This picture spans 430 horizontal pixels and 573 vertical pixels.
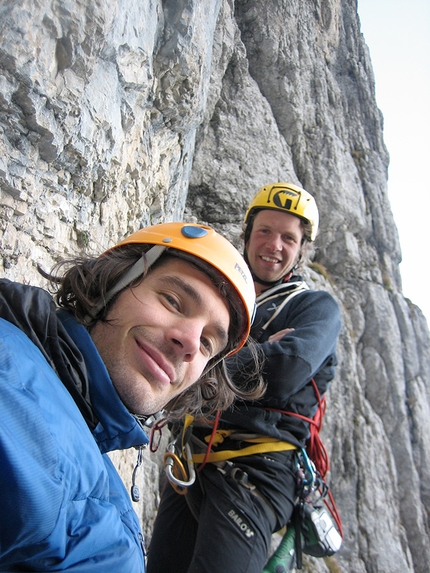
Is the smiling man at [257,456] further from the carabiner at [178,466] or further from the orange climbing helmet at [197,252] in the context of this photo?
the orange climbing helmet at [197,252]

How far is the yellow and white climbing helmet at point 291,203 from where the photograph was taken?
4258 mm

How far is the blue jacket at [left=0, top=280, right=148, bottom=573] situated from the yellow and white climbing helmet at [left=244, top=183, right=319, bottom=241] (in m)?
3.28

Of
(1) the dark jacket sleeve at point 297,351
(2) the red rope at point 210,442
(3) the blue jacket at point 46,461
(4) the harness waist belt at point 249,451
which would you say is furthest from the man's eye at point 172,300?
(4) the harness waist belt at point 249,451

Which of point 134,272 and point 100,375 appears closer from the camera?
point 100,375

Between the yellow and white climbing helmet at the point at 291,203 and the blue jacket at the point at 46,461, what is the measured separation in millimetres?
3282

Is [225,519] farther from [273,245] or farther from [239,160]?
[239,160]

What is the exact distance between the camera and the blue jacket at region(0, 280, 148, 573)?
0.92m

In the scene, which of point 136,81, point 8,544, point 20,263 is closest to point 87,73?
point 136,81

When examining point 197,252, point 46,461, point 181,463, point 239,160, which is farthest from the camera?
point 239,160

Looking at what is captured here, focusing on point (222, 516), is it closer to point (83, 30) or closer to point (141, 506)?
point (141, 506)

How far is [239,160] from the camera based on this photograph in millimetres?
9359

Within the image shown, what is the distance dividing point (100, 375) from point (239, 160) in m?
8.54

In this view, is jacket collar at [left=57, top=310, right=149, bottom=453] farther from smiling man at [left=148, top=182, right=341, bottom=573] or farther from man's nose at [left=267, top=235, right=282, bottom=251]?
man's nose at [left=267, top=235, right=282, bottom=251]

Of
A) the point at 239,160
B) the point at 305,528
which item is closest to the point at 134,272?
the point at 305,528
